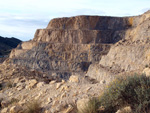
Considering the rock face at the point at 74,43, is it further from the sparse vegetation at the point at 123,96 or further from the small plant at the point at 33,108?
the sparse vegetation at the point at 123,96

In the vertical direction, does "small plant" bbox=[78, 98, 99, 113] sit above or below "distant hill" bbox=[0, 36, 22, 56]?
above

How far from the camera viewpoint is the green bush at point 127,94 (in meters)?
5.21

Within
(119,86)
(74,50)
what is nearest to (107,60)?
(74,50)

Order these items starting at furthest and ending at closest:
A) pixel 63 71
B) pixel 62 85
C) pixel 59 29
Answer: pixel 59 29, pixel 63 71, pixel 62 85

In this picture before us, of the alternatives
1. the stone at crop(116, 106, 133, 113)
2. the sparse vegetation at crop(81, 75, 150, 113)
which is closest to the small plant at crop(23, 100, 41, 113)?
the sparse vegetation at crop(81, 75, 150, 113)

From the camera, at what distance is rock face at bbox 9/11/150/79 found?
3256 cm

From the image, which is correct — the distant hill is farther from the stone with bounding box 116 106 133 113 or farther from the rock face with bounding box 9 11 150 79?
the stone with bounding box 116 106 133 113

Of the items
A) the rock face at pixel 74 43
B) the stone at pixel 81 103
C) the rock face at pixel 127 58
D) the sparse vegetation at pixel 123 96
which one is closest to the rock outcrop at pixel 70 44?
the rock face at pixel 74 43

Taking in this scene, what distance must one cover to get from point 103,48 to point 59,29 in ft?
33.4

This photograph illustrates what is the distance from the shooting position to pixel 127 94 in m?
5.41

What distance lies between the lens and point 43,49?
37188mm

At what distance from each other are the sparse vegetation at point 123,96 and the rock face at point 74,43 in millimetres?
21340

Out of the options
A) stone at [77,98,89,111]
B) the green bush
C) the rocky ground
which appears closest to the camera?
the green bush

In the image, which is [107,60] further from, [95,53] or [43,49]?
[43,49]
